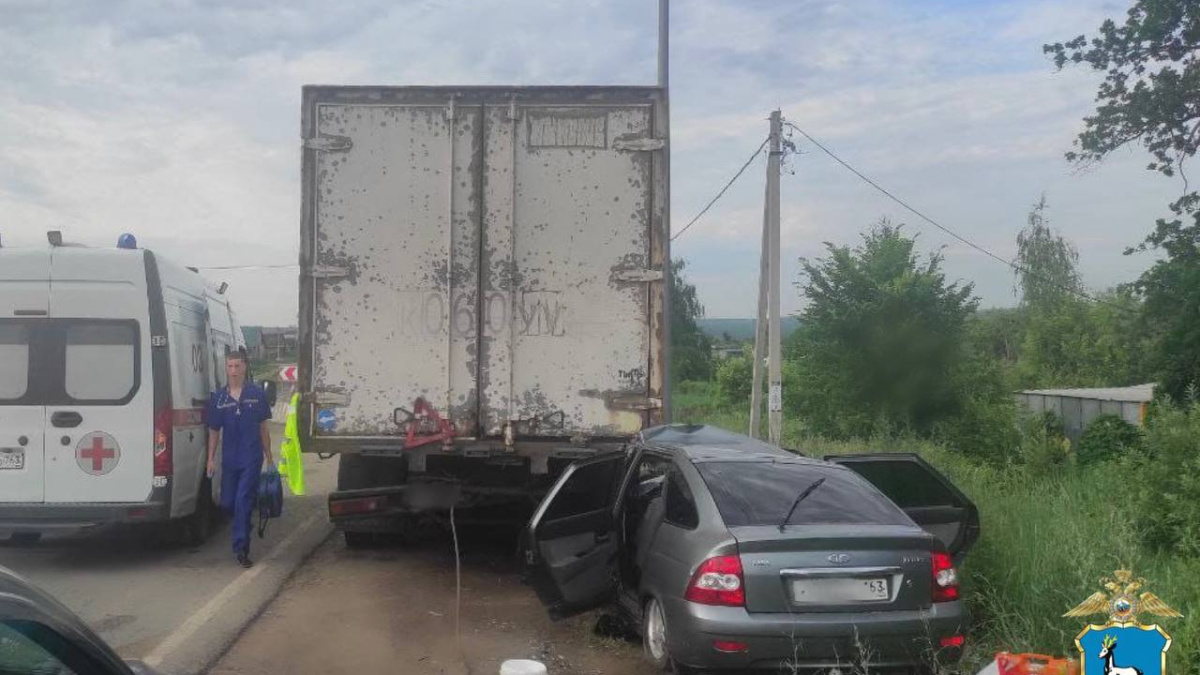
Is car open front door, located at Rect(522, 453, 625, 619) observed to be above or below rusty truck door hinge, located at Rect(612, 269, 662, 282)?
below

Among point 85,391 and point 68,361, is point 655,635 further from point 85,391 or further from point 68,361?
point 68,361

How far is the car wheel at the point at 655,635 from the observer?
227 inches

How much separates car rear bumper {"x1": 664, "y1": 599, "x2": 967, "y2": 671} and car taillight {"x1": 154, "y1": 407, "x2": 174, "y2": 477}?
16.7 feet

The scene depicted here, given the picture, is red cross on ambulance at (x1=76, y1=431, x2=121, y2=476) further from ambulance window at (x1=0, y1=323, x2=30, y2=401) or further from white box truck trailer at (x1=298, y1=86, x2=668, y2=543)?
white box truck trailer at (x1=298, y1=86, x2=668, y2=543)

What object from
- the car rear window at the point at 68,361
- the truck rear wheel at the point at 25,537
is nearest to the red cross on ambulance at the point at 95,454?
the car rear window at the point at 68,361

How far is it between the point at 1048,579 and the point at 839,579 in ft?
5.23

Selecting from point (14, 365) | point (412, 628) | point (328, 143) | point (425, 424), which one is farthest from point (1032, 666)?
point (14, 365)

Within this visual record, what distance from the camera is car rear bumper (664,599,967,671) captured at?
→ 207 inches

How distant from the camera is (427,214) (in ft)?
27.7

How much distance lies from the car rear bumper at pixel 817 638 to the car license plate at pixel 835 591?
7 centimetres

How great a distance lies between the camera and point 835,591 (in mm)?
5344

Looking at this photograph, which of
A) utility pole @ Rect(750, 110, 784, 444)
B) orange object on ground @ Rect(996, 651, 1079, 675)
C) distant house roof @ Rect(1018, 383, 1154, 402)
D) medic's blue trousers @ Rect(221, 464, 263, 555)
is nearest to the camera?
orange object on ground @ Rect(996, 651, 1079, 675)

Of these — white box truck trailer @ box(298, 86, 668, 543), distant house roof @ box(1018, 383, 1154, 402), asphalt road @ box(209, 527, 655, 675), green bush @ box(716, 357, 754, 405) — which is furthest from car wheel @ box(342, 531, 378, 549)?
green bush @ box(716, 357, 754, 405)

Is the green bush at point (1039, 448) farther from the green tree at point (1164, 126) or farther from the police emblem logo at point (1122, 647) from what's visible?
the police emblem logo at point (1122, 647)
